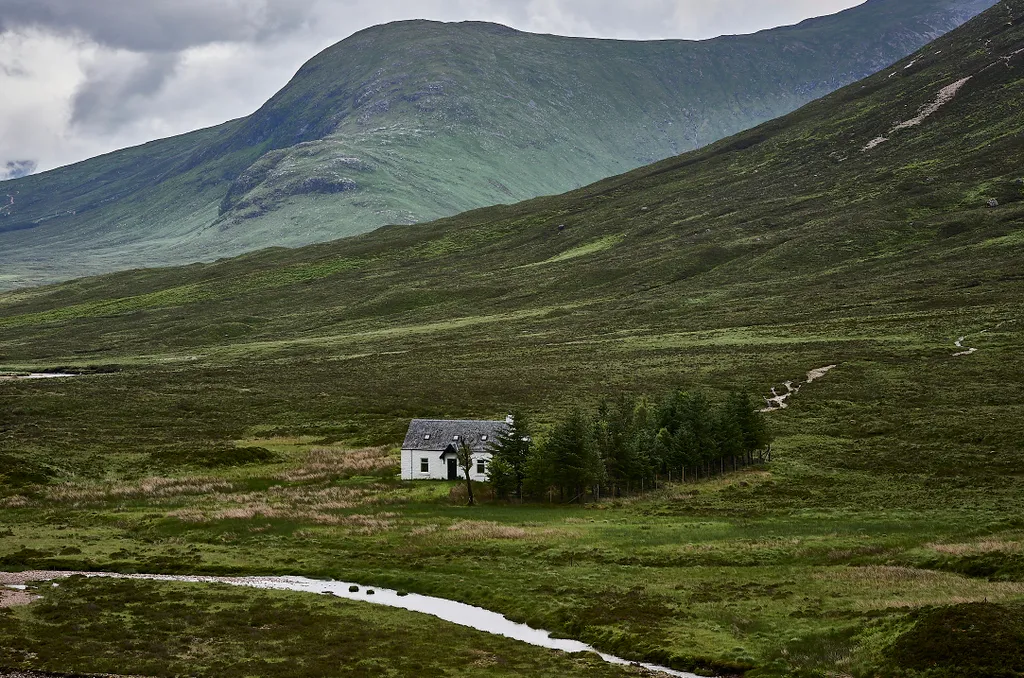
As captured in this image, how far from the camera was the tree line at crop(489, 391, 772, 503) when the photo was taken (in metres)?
79.2

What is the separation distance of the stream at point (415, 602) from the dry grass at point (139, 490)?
28.2 meters

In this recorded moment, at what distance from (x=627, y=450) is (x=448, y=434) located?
17294mm

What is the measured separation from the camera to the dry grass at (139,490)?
83.3 m

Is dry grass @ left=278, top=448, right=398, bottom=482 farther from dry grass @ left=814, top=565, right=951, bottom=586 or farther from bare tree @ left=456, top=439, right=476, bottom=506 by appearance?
dry grass @ left=814, top=565, right=951, bottom=586

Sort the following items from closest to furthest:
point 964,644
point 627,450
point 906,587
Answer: point 964,644 → point 906,587 → point 627,450

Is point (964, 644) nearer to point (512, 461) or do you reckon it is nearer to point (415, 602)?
point (415, 602)

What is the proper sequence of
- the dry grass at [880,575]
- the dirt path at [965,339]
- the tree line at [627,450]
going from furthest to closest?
the dirt path at [965,339] → the tree line at [627,450] → the dry grass at [880,575]

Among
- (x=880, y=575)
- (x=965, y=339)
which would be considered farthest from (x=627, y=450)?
(x=965, y=339)

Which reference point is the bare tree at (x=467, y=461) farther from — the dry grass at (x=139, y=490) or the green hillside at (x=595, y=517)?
the dry grass at (x=139, y=490)

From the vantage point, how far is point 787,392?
129125 millimetres

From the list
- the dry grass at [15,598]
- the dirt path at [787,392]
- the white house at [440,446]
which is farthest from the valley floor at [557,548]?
the white house at [440,446]

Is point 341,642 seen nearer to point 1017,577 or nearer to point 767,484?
point 1017,577

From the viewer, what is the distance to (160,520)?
72500 millimetres

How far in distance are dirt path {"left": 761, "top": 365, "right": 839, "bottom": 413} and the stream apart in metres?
73.5
